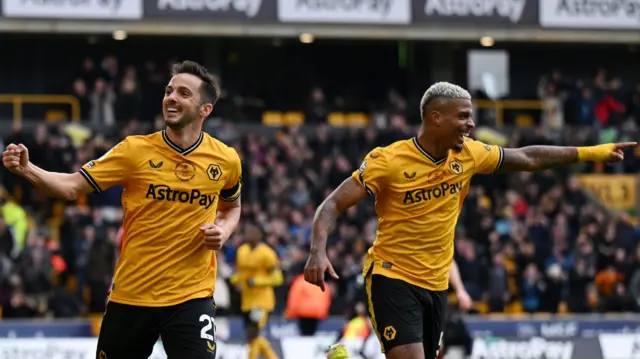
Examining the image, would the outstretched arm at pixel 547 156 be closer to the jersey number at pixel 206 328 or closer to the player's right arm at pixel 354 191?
the player's right arm at pixel 354 191

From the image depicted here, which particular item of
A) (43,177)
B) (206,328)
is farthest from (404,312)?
(43,177)

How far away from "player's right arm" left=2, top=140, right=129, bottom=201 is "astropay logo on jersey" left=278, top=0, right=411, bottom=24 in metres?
20.7

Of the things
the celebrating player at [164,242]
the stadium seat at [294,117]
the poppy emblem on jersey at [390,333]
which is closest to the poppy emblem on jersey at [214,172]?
the celebrating player at [164,242]

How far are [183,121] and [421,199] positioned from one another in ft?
6.46

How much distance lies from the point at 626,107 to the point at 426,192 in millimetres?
21888

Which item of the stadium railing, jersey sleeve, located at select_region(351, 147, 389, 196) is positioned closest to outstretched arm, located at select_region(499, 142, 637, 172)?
jersey sleeve, located at select_region(351, 147, 389, 196)

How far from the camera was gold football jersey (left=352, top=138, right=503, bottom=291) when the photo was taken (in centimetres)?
1017

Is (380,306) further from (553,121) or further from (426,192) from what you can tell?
(553,121)

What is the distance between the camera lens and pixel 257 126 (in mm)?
29000

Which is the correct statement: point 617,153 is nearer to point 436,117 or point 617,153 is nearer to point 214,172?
point 436,117

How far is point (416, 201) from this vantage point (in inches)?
401

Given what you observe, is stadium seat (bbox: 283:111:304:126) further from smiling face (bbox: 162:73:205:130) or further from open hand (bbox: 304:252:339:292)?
Answer: smiling face (bbox: 162:73:205:130)

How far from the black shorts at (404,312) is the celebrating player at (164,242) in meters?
1.54

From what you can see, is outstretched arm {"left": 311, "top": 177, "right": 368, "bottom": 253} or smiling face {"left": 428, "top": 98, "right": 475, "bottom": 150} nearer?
outstretched arm {"left": 311, "top": 177, "right": 368, "bottom": 253}
